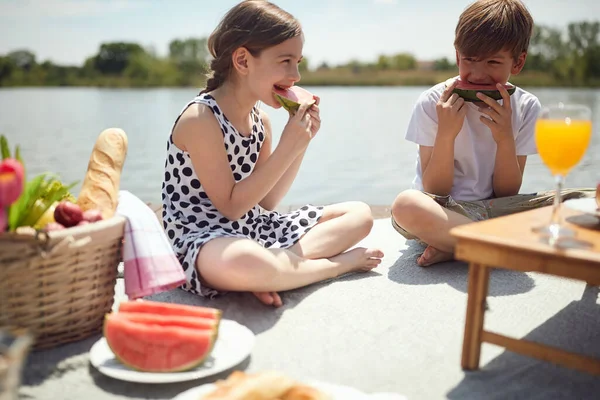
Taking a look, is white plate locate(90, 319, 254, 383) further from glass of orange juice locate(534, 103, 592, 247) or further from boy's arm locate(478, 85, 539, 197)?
boy's arm locate(478, 85, 539, 197)

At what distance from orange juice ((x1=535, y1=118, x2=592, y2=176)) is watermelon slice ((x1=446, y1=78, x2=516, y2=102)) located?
1.06 m

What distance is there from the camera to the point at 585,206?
6.53ft

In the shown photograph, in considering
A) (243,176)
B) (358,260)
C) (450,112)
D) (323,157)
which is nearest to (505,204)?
(450,112)

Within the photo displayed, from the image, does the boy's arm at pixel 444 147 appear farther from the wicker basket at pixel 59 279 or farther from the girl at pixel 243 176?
the wicker basket at pixel 59 279

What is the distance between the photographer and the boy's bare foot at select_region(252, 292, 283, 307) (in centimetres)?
250

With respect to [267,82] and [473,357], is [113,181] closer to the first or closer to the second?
[267,82]

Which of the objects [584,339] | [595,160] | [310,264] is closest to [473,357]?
[584,339]

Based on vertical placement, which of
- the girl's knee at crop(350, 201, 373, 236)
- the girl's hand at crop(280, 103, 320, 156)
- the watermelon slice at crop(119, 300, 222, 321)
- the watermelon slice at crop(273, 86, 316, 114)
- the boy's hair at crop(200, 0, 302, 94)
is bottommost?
the watermelon slice at crop(119, 300, 222, 321)

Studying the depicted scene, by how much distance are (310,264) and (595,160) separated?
6.30m

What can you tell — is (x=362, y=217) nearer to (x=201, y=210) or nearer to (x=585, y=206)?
(x=201, y=210)

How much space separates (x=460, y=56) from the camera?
118 inches

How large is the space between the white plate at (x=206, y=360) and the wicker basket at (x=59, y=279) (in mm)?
151

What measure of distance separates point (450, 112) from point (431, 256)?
2.28ft

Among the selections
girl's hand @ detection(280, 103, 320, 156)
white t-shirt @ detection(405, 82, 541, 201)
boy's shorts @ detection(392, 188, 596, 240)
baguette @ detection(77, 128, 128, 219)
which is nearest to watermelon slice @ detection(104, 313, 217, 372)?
baguette @ detection(77, 128, 128, 219)
